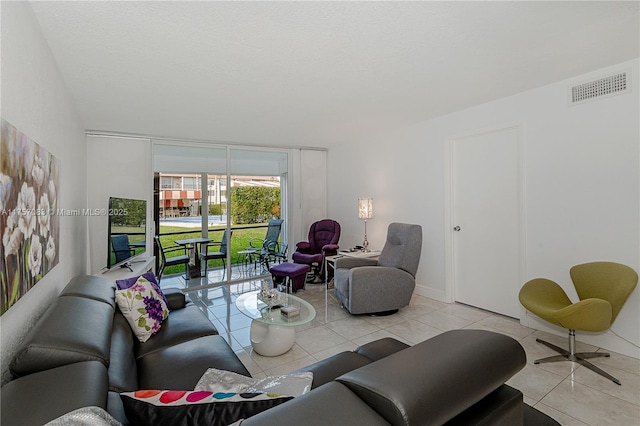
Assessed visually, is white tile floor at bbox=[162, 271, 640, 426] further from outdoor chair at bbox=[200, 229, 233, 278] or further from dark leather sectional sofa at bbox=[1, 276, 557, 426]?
dark leather sectional sofa at bbox=[1, 276, 557, 426]

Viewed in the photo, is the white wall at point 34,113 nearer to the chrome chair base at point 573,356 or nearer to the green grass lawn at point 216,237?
the green grass lawn at point 216,237

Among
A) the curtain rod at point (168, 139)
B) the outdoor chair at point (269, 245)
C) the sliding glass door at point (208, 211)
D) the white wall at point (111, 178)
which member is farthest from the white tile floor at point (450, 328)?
the curtain rod at point (168, 139)

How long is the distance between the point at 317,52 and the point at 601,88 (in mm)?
2555

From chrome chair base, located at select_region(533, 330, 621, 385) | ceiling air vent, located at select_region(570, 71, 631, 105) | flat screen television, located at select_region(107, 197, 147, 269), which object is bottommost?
chrome chair base, located at select_region(533, 330, 621, 385)

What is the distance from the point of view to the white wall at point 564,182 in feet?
8.52

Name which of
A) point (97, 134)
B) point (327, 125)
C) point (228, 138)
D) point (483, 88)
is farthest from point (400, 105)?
point (97, 134)

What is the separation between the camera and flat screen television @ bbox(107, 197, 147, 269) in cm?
309

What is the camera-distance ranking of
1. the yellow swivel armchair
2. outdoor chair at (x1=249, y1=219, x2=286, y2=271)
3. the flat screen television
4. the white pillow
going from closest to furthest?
the white pillow < the yellow swivel armchair < the flat screen television < outdoor chair at (x1=249, y1=219, x2=286, y2=271)

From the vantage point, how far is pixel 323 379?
5.02ft

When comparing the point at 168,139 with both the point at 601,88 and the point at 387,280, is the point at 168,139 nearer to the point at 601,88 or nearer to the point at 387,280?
the point at 387,280

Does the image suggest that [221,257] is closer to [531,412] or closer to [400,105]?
[400,105]

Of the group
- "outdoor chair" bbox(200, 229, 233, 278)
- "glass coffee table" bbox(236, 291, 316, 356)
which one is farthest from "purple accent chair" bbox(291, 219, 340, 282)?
"glass coffee table" bbox(236, 291, 316, 356)

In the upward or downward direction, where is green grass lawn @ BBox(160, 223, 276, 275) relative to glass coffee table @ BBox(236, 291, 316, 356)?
upward

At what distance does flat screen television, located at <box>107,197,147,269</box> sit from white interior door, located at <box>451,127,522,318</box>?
395 centimetres
